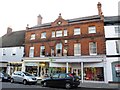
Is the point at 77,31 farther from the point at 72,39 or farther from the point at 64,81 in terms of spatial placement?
the point at 64,81

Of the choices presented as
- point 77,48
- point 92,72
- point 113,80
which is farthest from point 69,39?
point 113,80

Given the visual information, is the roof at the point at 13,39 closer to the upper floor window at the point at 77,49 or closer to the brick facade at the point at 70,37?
the brick facade at the point at 70,37

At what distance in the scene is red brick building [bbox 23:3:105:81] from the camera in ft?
79.6

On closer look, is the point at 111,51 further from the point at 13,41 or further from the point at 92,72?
the point at 13,41

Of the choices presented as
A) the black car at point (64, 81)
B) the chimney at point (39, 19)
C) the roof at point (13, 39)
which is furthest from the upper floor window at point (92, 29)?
the roof at point (13, 39)

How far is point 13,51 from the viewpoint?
32500mm

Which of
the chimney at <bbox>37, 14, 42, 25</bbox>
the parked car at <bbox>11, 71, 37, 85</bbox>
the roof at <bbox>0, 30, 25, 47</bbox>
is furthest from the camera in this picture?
the chimney at <bbox>37, 14, 42, 25</bbox>

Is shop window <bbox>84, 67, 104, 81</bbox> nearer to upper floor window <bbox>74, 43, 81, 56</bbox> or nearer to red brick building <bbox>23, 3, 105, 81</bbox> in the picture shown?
red brick building <bbox>23, 3, 105, 81</bbox>

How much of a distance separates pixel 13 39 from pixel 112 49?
2049 centimetres

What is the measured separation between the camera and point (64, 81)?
1747cm

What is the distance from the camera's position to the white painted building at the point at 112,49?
2262 cm

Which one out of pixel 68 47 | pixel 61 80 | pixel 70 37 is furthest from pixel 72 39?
pixel 61 80

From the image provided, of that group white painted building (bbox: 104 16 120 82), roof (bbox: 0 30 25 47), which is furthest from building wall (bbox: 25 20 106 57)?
roof (bbox: 0 30 25 47)

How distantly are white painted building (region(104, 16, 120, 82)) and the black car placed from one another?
7004mm
